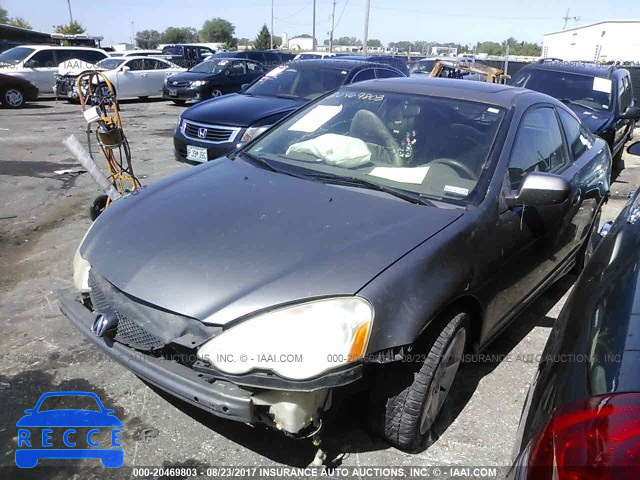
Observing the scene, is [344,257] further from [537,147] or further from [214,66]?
[214,66]

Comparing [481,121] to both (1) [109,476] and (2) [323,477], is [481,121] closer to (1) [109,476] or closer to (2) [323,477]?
(2) [323,477]

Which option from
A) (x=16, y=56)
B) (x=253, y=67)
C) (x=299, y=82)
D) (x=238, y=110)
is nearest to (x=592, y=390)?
(x=238, y=110)

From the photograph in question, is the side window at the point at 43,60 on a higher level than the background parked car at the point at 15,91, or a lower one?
higher

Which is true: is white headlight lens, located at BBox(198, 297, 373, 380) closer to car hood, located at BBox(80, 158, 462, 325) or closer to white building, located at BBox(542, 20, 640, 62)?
car hood, located at BBox(80, 158, 462, 325)

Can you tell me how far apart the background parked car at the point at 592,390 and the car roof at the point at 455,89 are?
A: 155cm

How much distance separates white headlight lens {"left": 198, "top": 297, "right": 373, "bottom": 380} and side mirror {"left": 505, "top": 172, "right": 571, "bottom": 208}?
3.97ft

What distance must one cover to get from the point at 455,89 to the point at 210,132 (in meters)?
4.02

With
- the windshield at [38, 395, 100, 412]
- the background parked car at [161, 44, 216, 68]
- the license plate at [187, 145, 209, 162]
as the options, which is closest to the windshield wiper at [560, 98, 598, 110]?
the license plate at [187, 145, 209, 162]

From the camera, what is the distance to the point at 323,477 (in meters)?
2.28

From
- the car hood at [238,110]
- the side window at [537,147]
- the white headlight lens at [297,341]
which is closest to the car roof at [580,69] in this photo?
the car hood at [238,110]

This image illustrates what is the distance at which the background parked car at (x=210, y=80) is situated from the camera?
1529 centimetres

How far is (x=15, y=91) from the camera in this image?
1418cm

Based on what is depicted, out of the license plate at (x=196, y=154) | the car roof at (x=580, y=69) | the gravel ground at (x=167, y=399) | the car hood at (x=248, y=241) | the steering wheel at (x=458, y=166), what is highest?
the car roof at (x=580, y=69)

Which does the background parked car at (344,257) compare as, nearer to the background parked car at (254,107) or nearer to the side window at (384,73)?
the background parked car at (254,107)
